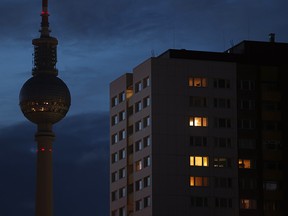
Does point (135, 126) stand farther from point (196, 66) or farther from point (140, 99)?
point (196, 66)

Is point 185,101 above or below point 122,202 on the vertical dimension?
above

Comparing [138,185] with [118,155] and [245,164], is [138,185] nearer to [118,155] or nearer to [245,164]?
[118,155]

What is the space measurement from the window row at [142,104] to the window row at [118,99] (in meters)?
7.62

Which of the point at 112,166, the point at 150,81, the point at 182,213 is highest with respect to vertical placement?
the point at 150,81

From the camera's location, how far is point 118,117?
169 m

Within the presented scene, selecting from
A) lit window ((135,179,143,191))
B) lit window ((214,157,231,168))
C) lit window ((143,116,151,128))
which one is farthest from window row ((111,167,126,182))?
lit window ((214,157,231,168))

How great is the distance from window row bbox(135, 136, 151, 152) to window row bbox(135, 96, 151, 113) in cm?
564

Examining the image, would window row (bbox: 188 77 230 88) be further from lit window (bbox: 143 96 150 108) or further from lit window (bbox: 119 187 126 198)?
lit window (bbox: 119 187 126 198)

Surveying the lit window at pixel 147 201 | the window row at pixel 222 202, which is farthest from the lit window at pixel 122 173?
the window row at pixel 222 202

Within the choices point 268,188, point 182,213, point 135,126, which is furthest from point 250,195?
point 135,126

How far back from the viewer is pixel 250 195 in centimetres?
15400

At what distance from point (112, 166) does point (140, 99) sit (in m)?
17.5

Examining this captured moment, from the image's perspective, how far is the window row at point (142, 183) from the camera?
152 metres

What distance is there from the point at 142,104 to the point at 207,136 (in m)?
12.5
